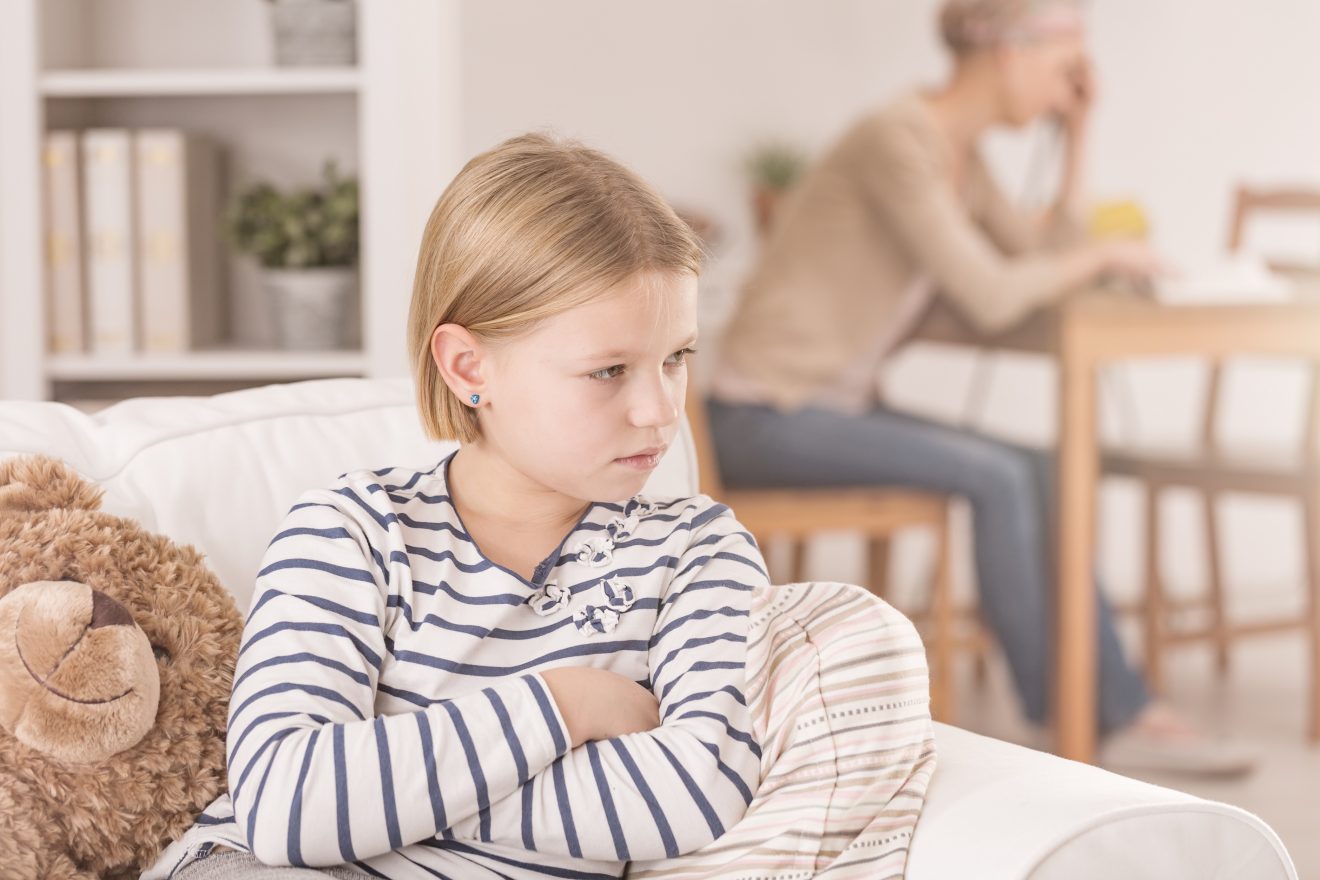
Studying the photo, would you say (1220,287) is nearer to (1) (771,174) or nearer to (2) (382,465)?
(1) (771,174)

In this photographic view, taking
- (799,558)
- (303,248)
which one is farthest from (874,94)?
(303,248)

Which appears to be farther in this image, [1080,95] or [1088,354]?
[1080,95]

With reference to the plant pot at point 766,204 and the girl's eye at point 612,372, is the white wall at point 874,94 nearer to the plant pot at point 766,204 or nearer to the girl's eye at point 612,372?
the plant pot at point 766,204

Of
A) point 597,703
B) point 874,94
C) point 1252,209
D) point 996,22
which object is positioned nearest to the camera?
point 597,703

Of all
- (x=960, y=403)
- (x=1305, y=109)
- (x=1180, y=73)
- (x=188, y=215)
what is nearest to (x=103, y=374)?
(x=188, y=215)

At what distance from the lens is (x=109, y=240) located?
6.95 ft

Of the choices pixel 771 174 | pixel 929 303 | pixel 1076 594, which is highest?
pixel 771 174

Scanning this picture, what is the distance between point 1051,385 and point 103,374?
2.69 metres

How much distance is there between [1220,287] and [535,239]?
70.9 inches

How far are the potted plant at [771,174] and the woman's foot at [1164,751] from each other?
181cm

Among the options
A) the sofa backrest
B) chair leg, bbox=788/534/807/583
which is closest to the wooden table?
chair leg, bbox=788/534/807/583

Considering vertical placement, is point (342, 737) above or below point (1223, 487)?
above

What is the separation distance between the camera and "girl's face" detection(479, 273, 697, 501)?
0.96 m

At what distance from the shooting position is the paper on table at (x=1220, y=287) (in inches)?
94.8
